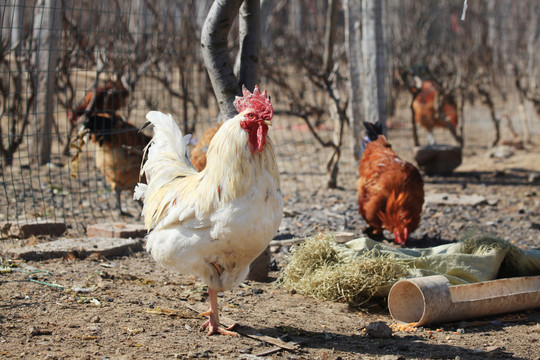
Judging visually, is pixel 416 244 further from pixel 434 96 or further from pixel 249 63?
pixel 434 96

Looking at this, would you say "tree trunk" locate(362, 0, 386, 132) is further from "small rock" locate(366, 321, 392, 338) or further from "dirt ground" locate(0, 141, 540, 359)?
"small rock" locate(366, 321, 392, 338)

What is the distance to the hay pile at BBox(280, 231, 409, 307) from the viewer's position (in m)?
4.08

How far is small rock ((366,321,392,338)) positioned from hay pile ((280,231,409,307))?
46 cm

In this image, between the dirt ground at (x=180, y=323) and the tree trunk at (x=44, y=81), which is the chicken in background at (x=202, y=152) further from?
the tree trunk at (x=44, y=81)

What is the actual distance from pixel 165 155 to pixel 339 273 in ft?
5.13

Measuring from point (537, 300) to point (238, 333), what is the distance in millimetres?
2182

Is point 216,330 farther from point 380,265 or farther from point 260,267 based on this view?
point 380,265

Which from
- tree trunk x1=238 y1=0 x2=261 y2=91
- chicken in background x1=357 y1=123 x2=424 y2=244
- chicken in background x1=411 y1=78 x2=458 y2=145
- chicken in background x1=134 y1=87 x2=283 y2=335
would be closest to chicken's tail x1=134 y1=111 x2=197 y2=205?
chicken in background x1=134 y1=87 x2=283 y2=335

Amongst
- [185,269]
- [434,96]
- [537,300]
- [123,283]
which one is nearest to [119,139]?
[123,283]

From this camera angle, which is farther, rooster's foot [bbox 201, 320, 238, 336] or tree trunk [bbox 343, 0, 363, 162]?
tree trunk [bbox 343, 0, 363, 162]

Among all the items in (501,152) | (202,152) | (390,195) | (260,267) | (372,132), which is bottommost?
(260,267)

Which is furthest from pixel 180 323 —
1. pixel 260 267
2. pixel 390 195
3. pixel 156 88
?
pixel 156 88

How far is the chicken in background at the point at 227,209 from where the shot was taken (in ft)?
10.7

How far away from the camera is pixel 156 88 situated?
13.7 m
